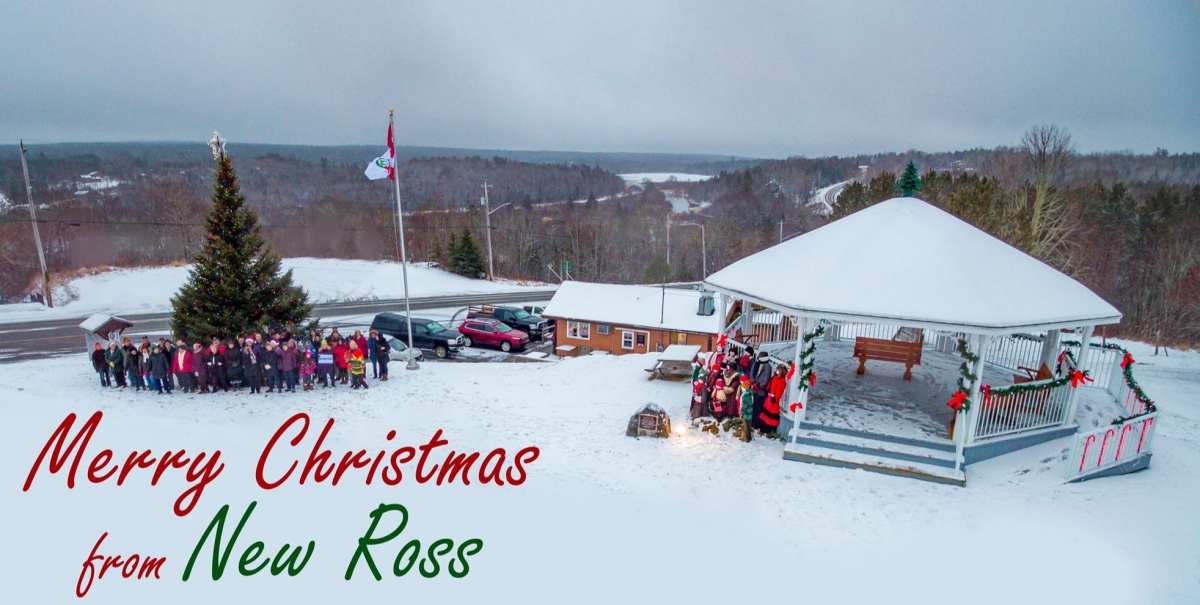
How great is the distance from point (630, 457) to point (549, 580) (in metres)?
3.16

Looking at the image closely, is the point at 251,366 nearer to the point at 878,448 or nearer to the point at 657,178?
the point at 878,448

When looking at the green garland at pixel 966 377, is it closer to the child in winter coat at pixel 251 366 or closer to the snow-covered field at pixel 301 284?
the child in winter coat at pixel 251 366

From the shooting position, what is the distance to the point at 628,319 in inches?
955

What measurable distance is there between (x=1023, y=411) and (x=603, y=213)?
63278 millimetres

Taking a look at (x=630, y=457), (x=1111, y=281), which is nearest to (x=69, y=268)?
(x=630, y=457)

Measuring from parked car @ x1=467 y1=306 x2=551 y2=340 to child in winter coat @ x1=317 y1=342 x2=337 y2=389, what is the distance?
45.5ft

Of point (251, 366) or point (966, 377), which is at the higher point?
point (966, 377)

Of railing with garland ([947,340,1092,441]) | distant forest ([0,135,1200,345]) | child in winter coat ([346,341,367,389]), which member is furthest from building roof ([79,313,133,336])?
distant forest ([0,135,1200,345])

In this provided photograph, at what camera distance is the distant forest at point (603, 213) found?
32.1 meters

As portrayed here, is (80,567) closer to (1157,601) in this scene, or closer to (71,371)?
(1157,601)

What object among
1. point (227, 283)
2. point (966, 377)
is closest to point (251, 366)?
point (227, 283)

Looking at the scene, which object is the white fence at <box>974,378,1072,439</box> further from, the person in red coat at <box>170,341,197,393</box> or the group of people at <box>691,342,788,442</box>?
the person in red coat at <box>170,341,197,393</box>

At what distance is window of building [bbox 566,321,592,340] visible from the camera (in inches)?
984

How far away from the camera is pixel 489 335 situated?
78.8 ft
